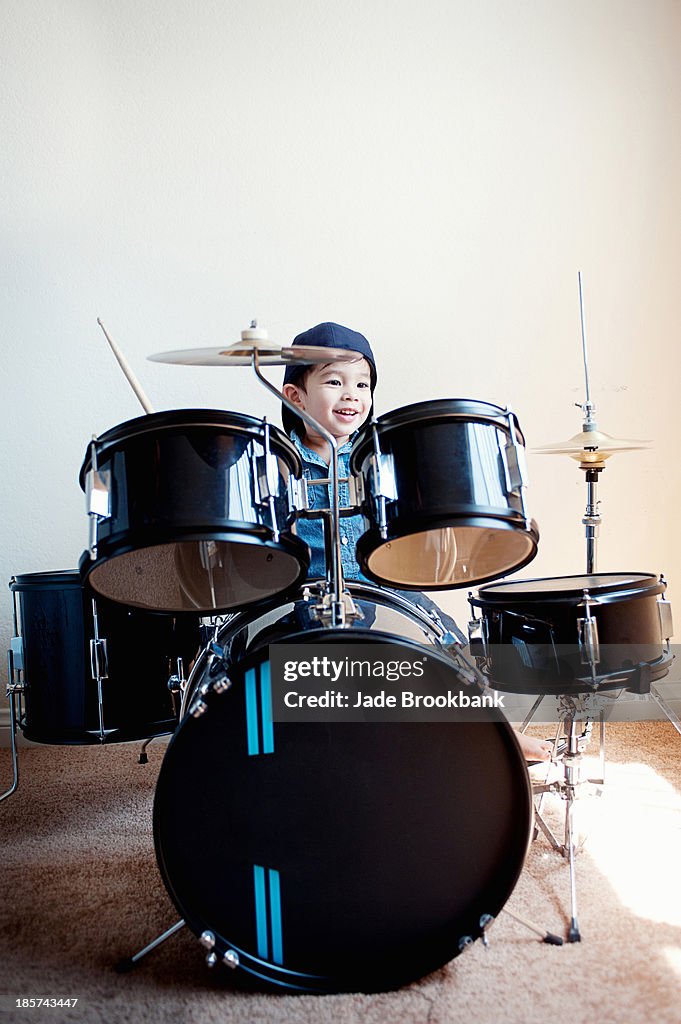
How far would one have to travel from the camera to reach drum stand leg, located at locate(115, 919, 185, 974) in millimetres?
1078

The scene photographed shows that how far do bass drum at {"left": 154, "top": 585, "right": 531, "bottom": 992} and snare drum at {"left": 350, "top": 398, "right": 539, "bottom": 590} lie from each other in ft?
0.60

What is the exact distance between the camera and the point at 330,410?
1690 millimetres

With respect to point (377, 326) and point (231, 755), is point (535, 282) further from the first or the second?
point (231, 755)

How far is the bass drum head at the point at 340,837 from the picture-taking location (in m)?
1.04

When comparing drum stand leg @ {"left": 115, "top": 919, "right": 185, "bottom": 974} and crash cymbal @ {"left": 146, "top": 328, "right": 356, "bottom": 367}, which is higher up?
crash cymbal @ {"left": 146, "top": 328, "right": 356, "bottom": 367}

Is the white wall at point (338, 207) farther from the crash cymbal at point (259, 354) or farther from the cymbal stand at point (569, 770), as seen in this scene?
the crash cymbal at point (259, 354)

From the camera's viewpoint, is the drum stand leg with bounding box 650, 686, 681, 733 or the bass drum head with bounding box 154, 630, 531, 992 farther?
the drum stand leg with bounding box 650, 686, 681, 733

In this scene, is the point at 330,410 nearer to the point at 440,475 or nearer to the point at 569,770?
the point at 440,475

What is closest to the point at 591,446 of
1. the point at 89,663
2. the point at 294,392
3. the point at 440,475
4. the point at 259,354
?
the point at 294,392

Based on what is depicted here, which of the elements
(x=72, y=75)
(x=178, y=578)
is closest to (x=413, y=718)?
(x=178, y=578)

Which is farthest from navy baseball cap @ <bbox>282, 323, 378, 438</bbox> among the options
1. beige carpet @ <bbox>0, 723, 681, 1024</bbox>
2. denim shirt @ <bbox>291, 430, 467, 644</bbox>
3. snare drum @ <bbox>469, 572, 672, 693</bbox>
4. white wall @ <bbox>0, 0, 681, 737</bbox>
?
beige carpet @ <bbox>0, 723, 681, 1024</bbox>

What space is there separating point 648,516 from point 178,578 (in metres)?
1.57

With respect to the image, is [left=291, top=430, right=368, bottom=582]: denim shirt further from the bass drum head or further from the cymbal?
the bass drum head

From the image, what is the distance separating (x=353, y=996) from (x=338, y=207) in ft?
6.22
